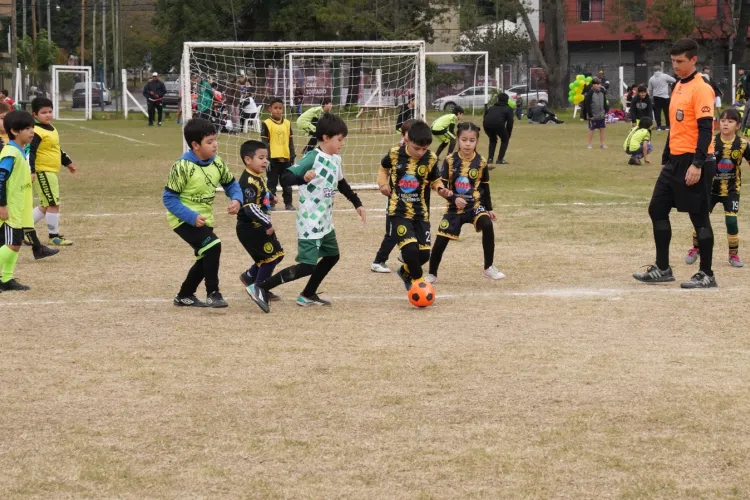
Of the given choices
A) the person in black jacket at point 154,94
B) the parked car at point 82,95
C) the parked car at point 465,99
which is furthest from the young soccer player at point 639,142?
the parked car at point 82,95

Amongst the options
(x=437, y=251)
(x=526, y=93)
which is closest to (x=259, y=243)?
(x=437, y=251)

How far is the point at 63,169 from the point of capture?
22.8m

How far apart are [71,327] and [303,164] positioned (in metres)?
2.04

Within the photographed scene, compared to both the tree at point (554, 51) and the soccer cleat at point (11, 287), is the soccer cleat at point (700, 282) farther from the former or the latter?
the tree at point (554, 51)

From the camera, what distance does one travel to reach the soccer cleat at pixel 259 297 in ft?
27.2

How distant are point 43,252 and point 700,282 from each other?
6.36m

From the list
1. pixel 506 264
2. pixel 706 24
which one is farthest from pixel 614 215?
pixel 706 24

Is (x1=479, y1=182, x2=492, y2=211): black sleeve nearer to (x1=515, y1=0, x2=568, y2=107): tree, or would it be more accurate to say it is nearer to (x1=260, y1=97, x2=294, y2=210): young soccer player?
(x1=260, y1=97, x2=294, y2=210): young soccer player

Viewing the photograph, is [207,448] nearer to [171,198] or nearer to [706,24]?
[171,198]

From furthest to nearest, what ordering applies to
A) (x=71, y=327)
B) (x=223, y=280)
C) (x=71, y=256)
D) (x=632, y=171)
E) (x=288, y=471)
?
1. (x=632, y=171)
2. (x=71, y=256)
3. (x=223, y=280)
4. (x=71, y=327)
5. (x=288, y=471)

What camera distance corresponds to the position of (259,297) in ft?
27.3

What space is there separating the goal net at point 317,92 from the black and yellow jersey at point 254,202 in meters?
8.27

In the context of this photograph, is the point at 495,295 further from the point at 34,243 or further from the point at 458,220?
the point at 34,243

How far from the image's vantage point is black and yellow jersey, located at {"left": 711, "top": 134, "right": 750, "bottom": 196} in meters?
10.4
